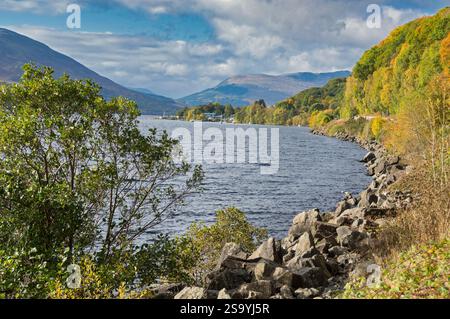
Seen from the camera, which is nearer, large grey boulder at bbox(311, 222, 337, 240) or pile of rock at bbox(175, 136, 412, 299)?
pile of rock at bbox(175, 136, 412, 299)

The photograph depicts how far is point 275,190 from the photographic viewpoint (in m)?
54.5

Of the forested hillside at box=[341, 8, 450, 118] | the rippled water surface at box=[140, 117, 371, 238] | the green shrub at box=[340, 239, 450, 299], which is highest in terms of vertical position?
the forested hillside at box=[341, 8, 450, 118]

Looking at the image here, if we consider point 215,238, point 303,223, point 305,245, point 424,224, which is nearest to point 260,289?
point 424,224

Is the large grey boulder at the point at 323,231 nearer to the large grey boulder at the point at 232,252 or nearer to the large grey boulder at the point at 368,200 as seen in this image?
the large grey boulder at the point at 232,252

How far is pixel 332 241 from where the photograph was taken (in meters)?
22.4

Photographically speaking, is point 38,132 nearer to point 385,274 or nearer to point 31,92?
point 31,92

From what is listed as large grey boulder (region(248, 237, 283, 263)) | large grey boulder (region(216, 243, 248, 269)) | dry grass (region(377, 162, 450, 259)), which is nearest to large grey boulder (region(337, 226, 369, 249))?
dry grass (region(377, 162, 450, 259))

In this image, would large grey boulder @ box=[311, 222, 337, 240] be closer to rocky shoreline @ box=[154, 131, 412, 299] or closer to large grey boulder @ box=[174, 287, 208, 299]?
rocky shoreline @ box=[154, 131, 412, 299]

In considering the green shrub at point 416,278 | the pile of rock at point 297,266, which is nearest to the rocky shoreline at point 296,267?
the pile of rock at point 297,266

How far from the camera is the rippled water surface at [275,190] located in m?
39.9

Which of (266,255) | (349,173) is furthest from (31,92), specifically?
(349,173)

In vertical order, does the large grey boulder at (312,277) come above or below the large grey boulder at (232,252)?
above

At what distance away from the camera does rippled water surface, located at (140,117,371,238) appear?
39.9 m
